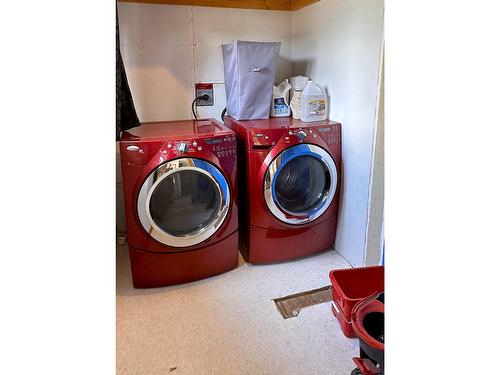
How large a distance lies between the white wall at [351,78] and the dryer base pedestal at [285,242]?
0.12 metres

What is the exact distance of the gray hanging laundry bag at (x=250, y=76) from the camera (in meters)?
2.54

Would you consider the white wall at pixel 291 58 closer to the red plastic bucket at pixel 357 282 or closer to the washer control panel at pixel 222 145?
the red plastic bucket at pixel 357 282

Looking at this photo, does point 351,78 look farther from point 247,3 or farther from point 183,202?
point 183,202

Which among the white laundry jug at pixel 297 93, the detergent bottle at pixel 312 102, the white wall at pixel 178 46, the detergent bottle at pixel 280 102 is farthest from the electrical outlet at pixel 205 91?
the detergent bottle at pixel 312 102

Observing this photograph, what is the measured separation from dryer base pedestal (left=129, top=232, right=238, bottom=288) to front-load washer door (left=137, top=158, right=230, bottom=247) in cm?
11

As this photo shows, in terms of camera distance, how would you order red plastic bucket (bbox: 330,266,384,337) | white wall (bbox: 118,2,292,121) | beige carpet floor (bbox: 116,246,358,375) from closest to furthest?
beige carpet floor (bbox: 116,246,358,375)
red plastic bucket (bbox: 330,266,384,337)
white wall (bbox: 118,2,292,121)

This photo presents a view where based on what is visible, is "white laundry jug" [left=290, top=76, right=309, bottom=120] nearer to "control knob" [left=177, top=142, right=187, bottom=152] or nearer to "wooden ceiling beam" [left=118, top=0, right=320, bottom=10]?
"wooden ceiling beam" [left=118, top=0, right=320, bottom=10]

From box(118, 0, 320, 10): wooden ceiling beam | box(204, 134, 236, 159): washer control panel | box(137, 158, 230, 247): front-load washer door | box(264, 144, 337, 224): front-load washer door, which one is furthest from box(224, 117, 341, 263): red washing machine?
box(118, 0, 320, 10): wooden ceiling beam

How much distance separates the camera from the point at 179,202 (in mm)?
2303

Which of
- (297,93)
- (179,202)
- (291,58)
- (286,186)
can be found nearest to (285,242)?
(286,186)

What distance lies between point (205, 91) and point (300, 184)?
1109 millimetres

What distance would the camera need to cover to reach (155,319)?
6.82ft

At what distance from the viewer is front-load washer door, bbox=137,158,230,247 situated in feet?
7.01

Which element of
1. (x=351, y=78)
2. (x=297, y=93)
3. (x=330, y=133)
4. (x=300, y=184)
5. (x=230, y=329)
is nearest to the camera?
(x=230, y=329)
